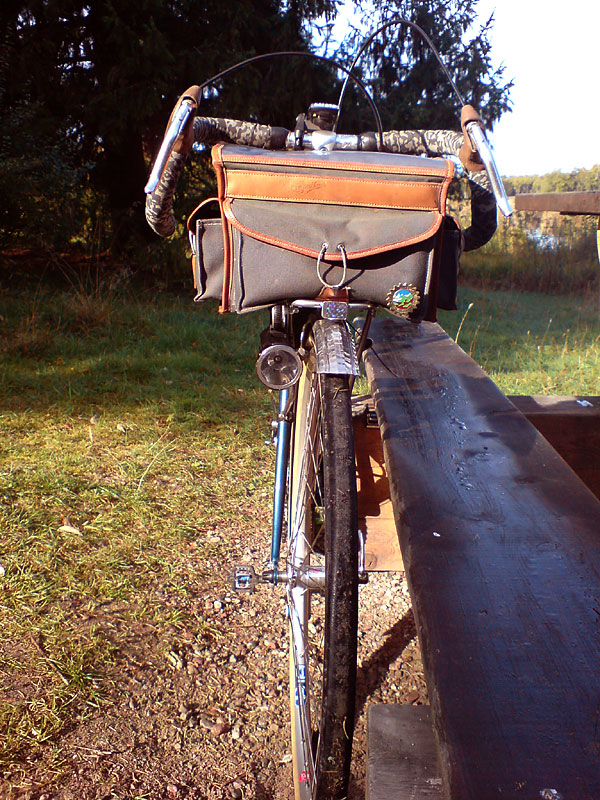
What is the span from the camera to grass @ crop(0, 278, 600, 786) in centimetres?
203

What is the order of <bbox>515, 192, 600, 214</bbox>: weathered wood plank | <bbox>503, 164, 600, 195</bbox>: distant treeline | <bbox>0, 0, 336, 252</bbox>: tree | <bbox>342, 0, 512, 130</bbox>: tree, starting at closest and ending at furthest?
1. <bbox>515, 192, 600, 214</bbox>: weathered wood plank
2. <bbox>0, 0, 336, 252</bbox>: tree
3. <bbox>342, 0, 512, 130</bbox>: tree
4. <bbox>503, 164, 600, 195</bbox>: distant treeline

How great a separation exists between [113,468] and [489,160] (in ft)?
8.16

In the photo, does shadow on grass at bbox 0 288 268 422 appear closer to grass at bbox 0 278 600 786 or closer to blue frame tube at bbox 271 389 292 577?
grass at bbox 0 278 600 786

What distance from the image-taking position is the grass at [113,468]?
203 centimetres

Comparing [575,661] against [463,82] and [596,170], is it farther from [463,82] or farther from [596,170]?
[596,170]

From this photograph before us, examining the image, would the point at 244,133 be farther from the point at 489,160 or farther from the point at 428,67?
the point at 428,67

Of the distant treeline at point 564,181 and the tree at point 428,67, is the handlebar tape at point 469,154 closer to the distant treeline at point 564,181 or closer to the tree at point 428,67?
the tree at point 428,67

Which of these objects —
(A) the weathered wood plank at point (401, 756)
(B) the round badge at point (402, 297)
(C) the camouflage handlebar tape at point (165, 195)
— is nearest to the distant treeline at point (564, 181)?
(C) the camouflage handlebar tape at point (165, 195)

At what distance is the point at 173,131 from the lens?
1371 mm

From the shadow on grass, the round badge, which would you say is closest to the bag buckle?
the round badge

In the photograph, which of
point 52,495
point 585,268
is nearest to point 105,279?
point 52,495

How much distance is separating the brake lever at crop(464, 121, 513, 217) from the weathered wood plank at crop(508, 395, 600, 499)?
112cm

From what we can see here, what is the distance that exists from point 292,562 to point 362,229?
830 millimetres

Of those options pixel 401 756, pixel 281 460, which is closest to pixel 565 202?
pixel 281 460
